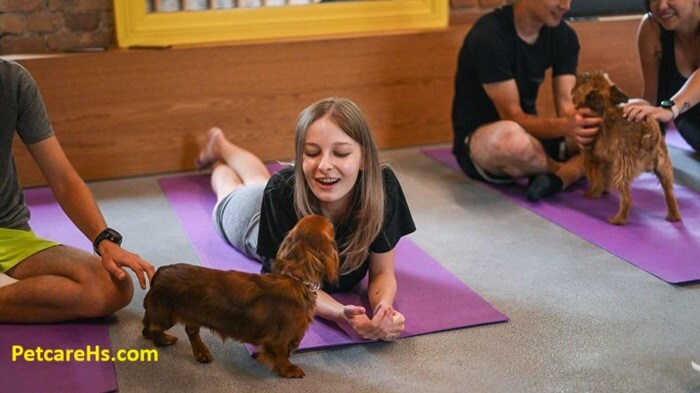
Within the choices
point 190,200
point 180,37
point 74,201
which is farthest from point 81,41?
point 74,201

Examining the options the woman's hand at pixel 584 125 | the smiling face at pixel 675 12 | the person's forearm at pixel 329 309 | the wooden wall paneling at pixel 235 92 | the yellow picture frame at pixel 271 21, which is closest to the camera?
the person's forearm at pixel 329 309

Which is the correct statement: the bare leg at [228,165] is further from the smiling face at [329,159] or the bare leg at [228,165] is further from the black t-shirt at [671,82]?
the black t-shirt at [671,82]

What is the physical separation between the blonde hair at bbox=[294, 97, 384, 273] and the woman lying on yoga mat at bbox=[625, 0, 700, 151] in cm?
139

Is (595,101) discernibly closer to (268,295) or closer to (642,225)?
(642,225)

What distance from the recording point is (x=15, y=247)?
2.62 m

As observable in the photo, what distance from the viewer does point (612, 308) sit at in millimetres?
2730

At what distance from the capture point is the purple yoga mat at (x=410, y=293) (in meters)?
2.57

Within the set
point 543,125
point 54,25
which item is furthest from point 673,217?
point 54,25

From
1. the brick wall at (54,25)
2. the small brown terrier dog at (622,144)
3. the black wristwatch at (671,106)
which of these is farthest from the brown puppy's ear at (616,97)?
the brick wall at (54,25)

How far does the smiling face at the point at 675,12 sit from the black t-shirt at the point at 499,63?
42 centimetres

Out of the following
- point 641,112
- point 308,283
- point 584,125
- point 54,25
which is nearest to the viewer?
point 308,283

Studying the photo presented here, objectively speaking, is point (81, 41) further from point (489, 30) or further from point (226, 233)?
point (489, 30)

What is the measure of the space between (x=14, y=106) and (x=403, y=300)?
4.31ft

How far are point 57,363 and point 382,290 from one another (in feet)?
3.08
